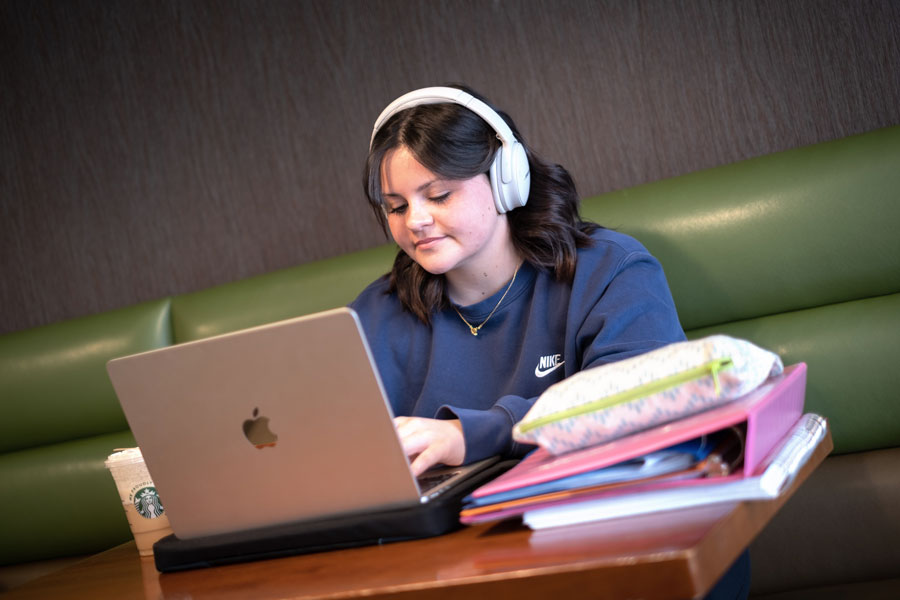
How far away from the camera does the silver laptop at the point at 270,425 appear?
82 cm

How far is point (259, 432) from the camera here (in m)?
0.88

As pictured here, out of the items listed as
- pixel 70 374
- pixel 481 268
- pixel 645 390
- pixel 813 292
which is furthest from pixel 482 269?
pixel 70 374

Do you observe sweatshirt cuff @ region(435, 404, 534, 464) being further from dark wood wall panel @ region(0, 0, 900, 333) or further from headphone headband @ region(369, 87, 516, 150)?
dark wood wall panel @ region(0, 0, 900, 333)

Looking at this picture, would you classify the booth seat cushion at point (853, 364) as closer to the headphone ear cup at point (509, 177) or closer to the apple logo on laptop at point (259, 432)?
the headphone ear cup at point (509, 177)

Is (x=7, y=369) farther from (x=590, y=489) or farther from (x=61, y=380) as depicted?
(x=590, y=489)

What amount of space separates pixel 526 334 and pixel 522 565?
2.31ft

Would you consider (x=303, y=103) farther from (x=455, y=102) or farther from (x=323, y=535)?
(x=323, y=535)

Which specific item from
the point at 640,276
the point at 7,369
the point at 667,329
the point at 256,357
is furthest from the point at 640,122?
the point at 7,369

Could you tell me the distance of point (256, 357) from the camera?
2.75 ft

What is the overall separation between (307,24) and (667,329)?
4.37ft

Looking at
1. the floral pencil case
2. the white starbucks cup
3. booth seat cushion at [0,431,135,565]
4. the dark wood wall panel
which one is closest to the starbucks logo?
the white starbucks cup

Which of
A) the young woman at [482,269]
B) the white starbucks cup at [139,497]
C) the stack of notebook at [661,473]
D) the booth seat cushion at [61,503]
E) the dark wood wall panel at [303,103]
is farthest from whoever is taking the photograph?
the booth seat cushion at [61,503]

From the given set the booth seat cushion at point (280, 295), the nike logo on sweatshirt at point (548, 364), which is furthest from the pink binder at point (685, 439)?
the booth seat cushion at point (280, 295)

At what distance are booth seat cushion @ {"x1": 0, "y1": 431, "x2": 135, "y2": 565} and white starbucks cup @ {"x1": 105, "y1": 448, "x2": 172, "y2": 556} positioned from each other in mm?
875
